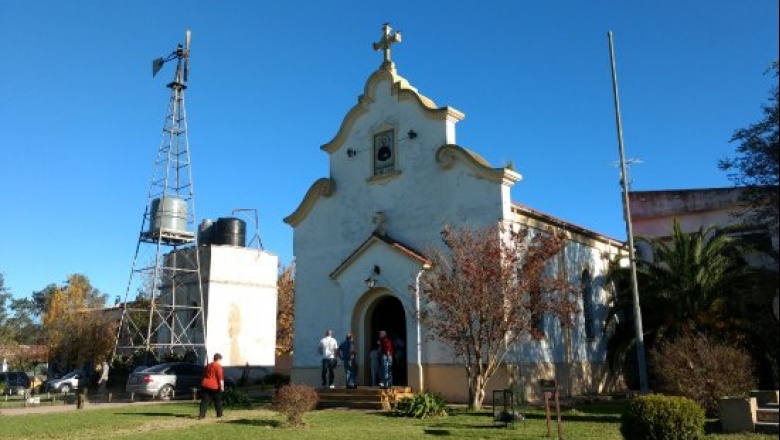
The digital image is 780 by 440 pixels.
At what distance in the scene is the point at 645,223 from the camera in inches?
1378

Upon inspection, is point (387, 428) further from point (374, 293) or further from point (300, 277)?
point (300, 277)

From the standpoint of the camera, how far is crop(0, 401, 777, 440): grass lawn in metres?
13.0

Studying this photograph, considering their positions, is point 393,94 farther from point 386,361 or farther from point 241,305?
point 241,305

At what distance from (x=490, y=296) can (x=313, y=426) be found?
18.9 ft

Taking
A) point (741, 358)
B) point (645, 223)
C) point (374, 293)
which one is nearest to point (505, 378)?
point (374, 293)

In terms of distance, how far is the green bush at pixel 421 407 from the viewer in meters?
16.1

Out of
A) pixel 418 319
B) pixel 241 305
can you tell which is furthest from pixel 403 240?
pixel 241 305

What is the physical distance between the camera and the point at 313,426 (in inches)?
586

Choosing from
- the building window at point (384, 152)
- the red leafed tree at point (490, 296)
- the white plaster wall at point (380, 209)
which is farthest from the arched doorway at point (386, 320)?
the building window at point (384, 152)

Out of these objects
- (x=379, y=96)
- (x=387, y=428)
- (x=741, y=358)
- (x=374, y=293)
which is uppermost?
(x=379, y=96)

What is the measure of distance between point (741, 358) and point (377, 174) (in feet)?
43.2

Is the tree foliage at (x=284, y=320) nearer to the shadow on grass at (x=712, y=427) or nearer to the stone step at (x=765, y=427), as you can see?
the shadow on grass at (x=712, y=427)

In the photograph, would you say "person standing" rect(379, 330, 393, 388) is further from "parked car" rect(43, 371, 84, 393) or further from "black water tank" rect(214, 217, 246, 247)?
"parked car" rect(43, 371, 84, 393)

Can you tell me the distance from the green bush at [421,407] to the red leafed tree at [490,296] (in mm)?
1647
